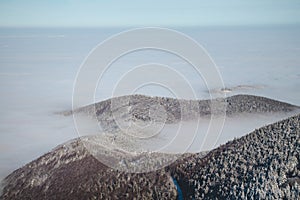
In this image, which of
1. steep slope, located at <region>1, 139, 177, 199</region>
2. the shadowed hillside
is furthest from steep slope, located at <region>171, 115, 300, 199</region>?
steep slope, located at <region>1, 139, 177, 199</region>

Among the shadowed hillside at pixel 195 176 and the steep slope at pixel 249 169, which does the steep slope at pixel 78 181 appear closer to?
the shadowed hillside at pixel 195 176

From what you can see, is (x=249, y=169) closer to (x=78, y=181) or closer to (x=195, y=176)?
(x=195, y=176)

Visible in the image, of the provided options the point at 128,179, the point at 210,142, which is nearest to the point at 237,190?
the point at 128,179

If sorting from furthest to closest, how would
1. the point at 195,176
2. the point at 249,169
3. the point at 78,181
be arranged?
the point at 78,181 < the point at 195,176 < the point at 249,169

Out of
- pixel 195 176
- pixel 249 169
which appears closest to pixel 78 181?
pixel 195 176

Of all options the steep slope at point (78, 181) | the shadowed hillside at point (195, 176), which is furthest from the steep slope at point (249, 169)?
the steep slope at point (78, 181)

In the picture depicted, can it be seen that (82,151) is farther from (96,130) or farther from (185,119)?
(185,119)

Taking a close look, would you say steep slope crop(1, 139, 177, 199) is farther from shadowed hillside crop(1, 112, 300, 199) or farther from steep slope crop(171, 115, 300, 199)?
steep slope crop(171, 115, 300, 199)

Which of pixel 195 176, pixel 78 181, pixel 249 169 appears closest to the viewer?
pixel 249 169

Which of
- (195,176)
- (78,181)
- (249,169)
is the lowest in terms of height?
(78,181)

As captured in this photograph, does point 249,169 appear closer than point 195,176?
Yes

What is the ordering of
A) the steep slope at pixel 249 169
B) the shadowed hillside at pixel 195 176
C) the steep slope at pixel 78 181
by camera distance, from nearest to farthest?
the steep slope at pixel 249 169 < the shadowed hillside at pixel 195 176 < the steep slope at pixel 78 181
